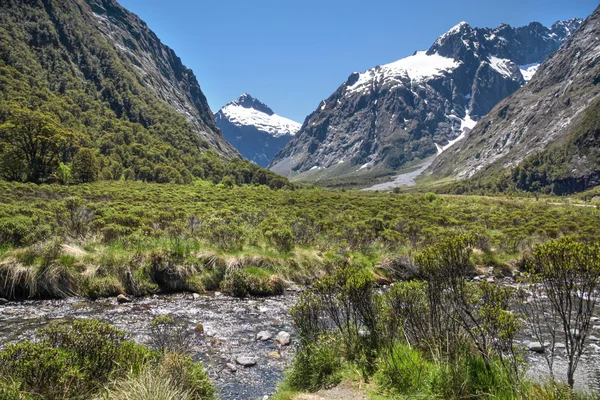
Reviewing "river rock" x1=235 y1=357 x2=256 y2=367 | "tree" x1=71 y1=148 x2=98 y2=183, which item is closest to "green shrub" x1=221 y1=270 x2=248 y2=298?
"river rock" x1=235 y1=357 x2=256 y2=367

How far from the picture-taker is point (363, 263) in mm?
21406

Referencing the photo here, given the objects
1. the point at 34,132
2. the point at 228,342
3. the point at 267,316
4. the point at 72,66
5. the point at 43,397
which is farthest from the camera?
the point at 72,66

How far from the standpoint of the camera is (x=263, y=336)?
12117mm

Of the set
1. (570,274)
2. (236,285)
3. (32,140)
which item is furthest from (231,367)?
(32,140)

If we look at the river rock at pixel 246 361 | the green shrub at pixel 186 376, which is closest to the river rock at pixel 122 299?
the river rock at pixel 246 361

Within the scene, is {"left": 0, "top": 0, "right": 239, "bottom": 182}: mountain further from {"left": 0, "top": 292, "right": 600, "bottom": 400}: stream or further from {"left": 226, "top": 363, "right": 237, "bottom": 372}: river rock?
{"left": 226, "top": 363, "right": 237, "bottom": 372}: river rock

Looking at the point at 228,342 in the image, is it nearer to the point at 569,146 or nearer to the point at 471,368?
the point at 471,368

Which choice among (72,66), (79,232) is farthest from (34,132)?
(72,66)

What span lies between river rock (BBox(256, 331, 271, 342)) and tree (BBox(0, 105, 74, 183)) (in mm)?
55458

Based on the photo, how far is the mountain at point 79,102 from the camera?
6719 cm

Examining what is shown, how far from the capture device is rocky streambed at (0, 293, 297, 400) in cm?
945

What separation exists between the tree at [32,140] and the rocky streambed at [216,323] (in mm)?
49277

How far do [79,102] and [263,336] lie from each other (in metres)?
138

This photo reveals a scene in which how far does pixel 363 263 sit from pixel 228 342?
11730 millimetres
